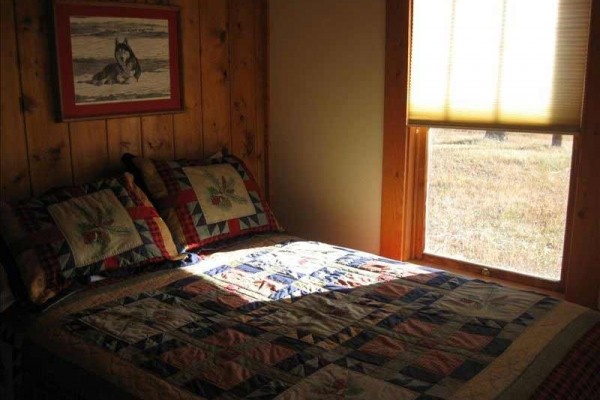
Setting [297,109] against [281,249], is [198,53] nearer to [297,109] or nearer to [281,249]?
[297,109]

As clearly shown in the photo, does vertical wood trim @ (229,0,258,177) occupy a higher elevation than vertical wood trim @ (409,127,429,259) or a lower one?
higher

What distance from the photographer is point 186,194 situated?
2.83 metres

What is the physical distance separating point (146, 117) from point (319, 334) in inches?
60.7

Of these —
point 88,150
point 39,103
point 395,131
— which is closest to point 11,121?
point 39,103

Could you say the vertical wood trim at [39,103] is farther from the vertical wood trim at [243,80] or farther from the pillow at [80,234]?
the vertical wood trim at [243,80]

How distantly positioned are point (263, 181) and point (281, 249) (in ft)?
3.03

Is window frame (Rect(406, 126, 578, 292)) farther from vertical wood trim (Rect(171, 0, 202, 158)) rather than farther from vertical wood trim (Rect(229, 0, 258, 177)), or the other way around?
vertical wood trim (Rect(171, 0, 202, 158))

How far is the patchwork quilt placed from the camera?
1.71m

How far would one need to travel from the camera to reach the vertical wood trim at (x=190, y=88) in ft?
10.3

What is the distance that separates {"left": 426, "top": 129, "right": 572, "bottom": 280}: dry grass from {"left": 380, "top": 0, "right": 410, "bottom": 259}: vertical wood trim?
0.47ft

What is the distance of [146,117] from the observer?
304 centimetres

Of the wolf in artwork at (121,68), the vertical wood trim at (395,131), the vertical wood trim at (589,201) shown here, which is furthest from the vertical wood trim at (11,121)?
the vertical wood trim at (589,201)

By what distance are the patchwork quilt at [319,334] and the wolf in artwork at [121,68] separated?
927mm

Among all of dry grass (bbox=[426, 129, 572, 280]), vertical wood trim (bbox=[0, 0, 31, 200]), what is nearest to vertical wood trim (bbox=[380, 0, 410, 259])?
dry grass (bbox=[426, 129, 572, 280])
